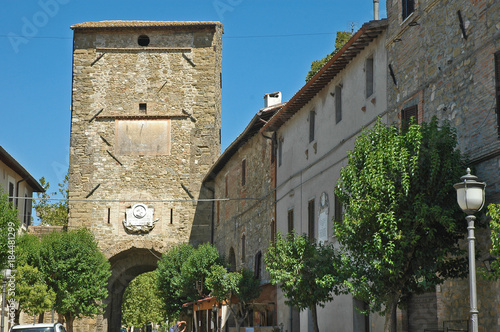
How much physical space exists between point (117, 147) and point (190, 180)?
4.15 metres

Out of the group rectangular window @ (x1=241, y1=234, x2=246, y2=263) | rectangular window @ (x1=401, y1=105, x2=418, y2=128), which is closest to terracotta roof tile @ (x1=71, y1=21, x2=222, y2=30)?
rectangular window @ (x1=241, y1=234, x2=246, y2=263)

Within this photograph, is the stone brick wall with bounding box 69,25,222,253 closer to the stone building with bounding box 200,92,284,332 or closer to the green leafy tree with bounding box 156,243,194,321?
the stone building with bounding box 200,92,284,332

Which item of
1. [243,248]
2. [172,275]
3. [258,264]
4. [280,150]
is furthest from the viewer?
[172,275]

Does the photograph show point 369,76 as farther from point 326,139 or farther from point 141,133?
point 141,133

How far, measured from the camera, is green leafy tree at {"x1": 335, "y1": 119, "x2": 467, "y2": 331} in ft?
39.4

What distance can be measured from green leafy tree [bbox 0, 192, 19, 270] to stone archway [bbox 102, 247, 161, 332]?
17689mm

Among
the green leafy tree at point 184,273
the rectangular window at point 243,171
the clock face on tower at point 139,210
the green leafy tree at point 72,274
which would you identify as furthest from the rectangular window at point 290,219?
the clock face on tower at point 139,210

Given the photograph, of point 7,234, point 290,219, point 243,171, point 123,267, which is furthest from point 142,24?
point 7,234

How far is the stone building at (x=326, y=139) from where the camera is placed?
17781 mm

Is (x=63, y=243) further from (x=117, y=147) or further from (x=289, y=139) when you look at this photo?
(x=289, y=139)

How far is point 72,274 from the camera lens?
112 feet

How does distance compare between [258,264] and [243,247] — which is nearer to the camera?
[258,264]

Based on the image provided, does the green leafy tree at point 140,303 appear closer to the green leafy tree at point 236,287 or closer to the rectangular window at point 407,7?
the green leafy tree at point 236,287

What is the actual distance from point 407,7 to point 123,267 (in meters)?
28.9
